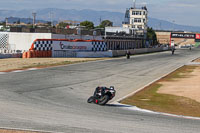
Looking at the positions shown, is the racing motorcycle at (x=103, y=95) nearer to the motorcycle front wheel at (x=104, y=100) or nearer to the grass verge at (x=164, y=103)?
the motorcycle front wheel at (x=104, y=100)

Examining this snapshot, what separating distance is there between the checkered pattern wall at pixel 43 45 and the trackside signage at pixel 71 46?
2.12 feet

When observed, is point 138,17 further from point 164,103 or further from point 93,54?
point 164,103

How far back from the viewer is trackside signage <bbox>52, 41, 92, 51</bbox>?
152 feet

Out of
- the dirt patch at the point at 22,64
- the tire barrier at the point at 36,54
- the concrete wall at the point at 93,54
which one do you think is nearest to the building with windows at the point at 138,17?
the concrete wall at the point at 93,54

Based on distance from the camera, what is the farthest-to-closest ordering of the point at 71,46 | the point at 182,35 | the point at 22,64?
the point at 182,35 → the point at 71,46 → the point at 22,64

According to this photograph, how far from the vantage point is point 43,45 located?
4488 centimetres

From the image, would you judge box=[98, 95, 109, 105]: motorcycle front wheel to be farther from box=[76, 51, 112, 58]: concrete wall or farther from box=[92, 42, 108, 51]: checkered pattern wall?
box=[92, 42, 108, 51]: checkered pattern wall

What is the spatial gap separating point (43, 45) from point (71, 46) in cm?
483

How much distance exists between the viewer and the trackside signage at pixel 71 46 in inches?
1828

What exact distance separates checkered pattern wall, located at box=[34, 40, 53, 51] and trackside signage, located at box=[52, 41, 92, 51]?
65 cm

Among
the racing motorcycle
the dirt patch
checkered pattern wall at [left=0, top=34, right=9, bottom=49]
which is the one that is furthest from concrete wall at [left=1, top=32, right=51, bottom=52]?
A: the racing motorcycle

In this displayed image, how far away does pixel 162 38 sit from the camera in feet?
632

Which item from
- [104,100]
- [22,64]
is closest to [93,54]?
[22,64]

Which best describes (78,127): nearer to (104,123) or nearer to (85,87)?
(104,123)
